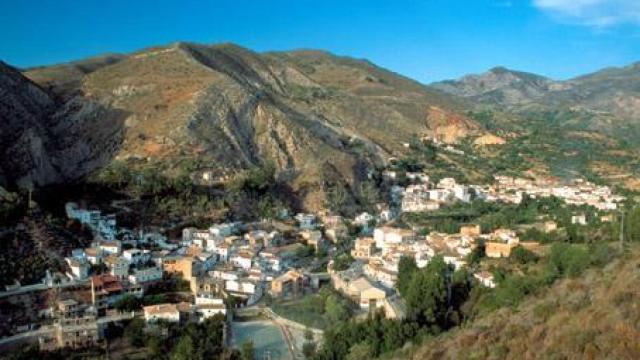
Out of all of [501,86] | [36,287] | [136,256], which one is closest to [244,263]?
[136,256]

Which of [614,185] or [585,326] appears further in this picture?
[614,185]

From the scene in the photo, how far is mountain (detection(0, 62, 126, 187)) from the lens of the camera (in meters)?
38.4

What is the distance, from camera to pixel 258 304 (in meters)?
26.0

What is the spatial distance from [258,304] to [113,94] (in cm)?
3039

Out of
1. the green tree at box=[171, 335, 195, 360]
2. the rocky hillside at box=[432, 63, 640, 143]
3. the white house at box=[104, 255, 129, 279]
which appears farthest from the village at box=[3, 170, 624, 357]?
the rocky hillside at box=[432, 63, 640, 143]

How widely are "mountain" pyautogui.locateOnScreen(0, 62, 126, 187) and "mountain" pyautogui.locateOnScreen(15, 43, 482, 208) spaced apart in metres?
0.41

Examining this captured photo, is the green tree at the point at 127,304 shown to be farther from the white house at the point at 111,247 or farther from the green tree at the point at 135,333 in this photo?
the white house at the point at 111,247

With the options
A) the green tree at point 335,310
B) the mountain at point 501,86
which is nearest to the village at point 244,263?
the green tree at point 335,310

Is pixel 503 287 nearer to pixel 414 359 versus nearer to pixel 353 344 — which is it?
pixel 353 344

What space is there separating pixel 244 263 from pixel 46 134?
72.8ft

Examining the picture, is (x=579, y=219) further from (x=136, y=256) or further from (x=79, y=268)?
(x=79, y=268)

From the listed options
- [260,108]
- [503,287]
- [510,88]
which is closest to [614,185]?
[260,108]

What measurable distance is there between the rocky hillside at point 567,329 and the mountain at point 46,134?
92.7ft

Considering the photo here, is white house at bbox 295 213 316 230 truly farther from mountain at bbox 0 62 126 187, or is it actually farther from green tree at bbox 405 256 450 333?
mountain at bbox 0 62 126 187
